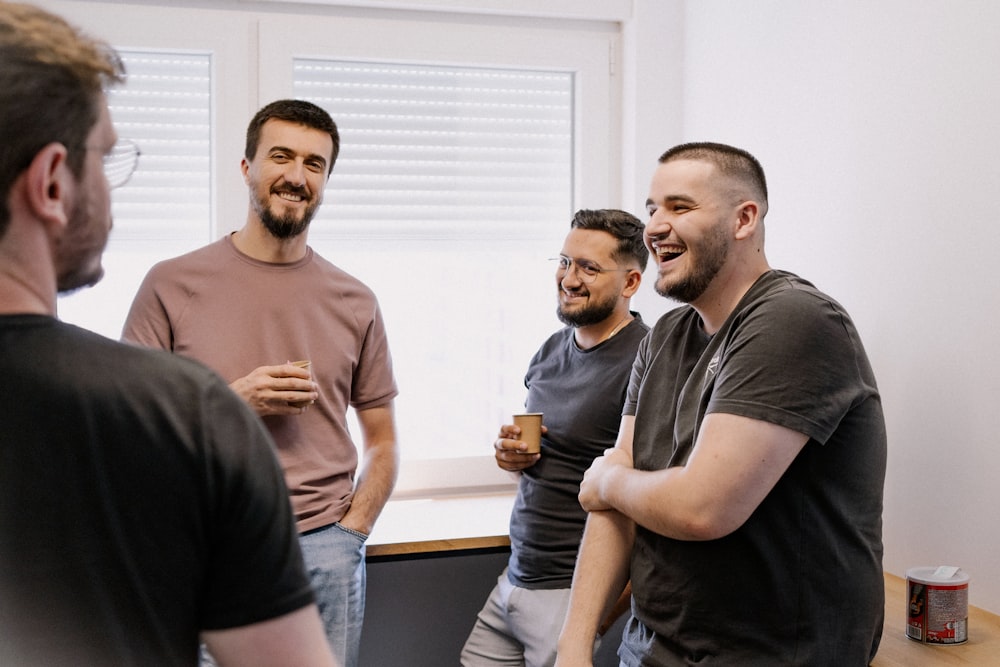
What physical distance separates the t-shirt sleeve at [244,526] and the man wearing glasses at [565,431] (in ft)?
4.87

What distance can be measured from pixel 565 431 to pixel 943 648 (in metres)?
0.90

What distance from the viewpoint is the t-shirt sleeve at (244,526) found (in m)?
0.76

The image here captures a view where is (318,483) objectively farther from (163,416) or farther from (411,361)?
(163,416)

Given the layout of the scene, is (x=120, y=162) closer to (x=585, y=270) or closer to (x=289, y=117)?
(x=289, y=117)

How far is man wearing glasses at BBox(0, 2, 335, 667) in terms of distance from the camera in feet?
2.38

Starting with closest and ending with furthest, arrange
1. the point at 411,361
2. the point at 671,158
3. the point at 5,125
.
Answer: the point at 5,125 → the point at 671,158 → the point at 411,361

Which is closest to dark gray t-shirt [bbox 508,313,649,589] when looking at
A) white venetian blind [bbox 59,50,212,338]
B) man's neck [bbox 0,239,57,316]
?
white venetian blind [bbox 59,50,212,338]

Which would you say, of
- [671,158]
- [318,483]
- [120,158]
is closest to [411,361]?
[318,483]

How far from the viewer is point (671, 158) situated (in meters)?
1.84

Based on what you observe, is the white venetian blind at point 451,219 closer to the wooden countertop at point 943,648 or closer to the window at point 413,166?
the window at point 413,166

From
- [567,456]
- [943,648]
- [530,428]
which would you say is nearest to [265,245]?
[530,428]

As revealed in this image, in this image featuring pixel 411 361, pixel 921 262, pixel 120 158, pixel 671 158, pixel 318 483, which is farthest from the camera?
pixel 411 361

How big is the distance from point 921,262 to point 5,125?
6.61ft

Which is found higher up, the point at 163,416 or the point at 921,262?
the point at 921,262
